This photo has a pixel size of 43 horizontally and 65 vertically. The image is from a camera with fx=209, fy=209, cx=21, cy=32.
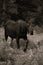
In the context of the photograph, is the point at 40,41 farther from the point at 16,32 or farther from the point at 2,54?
the point at 2,54

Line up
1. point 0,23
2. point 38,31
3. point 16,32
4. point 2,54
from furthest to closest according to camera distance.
A: point 0,23 < point 38,31 < point 16,32 < point 2,54

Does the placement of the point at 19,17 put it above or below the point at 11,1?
A: below

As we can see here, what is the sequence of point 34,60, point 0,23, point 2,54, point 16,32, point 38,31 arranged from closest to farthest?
point 34,60 → point 2,54 → point 16,32 → point 38,31 → point 0,23

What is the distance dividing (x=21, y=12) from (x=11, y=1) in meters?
1.00

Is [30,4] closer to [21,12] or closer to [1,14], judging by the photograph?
[21,12]

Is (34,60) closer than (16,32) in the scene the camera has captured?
Yes

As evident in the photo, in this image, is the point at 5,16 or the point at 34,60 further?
the point at 5,16

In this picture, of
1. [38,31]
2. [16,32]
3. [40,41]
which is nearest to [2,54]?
[16,32]

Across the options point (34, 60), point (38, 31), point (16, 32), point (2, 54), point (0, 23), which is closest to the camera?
point (34, 60)

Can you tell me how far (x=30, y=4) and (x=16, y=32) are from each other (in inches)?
214

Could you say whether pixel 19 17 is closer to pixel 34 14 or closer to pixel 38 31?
pixel 34 14

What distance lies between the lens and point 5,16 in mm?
13977

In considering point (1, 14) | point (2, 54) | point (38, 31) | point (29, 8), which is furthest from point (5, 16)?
point (2, 54)

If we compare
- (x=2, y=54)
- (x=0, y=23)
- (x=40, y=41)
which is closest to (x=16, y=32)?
(x=40, y=41)
